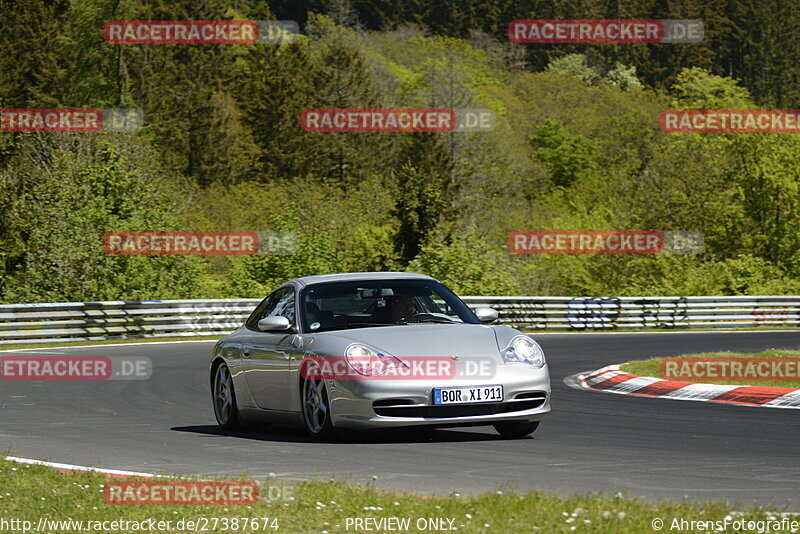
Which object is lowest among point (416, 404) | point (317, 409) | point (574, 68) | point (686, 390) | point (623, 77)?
point (686, 390)

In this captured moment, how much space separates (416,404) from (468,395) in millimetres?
421

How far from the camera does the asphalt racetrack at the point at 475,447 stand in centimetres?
866

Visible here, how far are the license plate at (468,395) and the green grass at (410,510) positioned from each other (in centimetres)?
263

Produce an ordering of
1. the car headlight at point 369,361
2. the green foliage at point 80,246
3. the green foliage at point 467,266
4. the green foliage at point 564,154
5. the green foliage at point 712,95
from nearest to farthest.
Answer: the car headlight at point 369,361 → the green foliage at point 80,246 → the green foliage at point 467,266 → the green foliage at point 712,95 → the green foliage at point 564,154

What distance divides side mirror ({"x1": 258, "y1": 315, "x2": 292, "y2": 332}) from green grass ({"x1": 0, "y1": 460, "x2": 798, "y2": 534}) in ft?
12.2

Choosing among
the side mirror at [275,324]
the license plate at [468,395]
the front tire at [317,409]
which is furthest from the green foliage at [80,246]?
the license plate at [468,395]

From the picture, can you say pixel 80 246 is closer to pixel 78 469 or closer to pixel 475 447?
pixel 475 447

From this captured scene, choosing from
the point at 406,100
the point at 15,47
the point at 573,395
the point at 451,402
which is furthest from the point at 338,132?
the point at 451,402

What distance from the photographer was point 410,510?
7094 millimetres

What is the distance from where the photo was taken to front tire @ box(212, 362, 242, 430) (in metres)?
12.9

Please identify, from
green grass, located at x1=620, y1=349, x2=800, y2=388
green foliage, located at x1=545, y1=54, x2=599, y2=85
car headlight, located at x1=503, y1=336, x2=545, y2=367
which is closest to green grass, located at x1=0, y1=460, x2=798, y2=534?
car headlight, located at x1=503, y1=336, x2=545, y2=367

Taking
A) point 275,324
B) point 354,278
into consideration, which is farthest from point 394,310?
point 275,324

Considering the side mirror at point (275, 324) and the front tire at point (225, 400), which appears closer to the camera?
the side mirror at point (275, 324)

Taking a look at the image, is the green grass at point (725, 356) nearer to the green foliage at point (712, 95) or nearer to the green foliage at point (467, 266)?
the green foliage at point (467, 266)
